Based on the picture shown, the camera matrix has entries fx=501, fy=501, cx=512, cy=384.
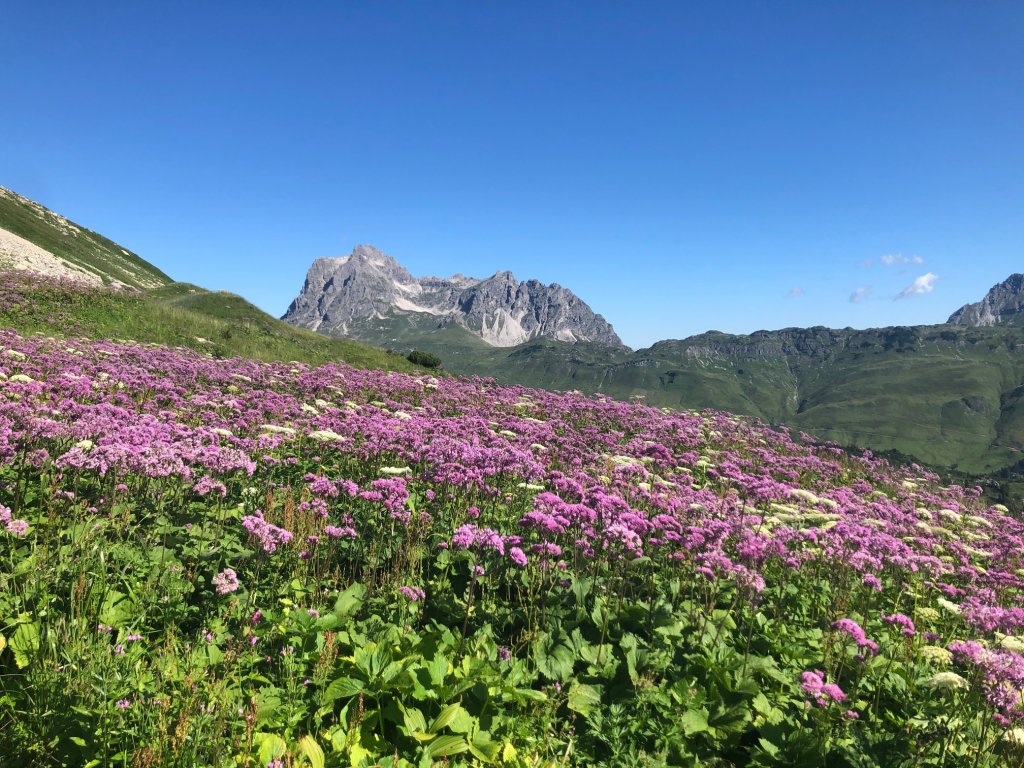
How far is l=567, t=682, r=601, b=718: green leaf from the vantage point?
5.35 meters

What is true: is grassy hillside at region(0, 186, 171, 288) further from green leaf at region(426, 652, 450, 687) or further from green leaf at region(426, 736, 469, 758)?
green leaf at region(426, 736, 469, 758)

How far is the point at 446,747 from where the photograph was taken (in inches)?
169

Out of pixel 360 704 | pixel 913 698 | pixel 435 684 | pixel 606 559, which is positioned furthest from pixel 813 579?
pixel 360 704

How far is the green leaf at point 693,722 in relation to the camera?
5.16 metres

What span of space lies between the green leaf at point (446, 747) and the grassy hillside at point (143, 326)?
28496 millimetres

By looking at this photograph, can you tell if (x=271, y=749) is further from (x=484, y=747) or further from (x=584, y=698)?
(x=584, y=698)

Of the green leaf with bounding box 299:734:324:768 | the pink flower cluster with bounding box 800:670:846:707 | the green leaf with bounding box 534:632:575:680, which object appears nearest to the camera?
the green leaf with bounding box 299:734:324:768

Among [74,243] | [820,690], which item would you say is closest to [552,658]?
[820,690]

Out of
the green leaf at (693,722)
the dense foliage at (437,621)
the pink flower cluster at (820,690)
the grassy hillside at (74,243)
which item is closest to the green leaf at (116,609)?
the dense foliage at (437,621)

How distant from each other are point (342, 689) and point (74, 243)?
143 metres

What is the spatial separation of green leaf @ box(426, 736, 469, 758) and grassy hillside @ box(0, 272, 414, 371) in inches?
1122

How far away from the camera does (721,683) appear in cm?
584

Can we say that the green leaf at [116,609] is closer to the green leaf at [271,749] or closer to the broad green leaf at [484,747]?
the green leaf at [271,749]

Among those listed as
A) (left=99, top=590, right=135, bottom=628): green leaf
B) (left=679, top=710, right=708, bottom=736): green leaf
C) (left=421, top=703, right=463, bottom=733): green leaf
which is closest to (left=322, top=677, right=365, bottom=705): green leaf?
(left=421, top=703, right=463, bottom=733): green leaf
